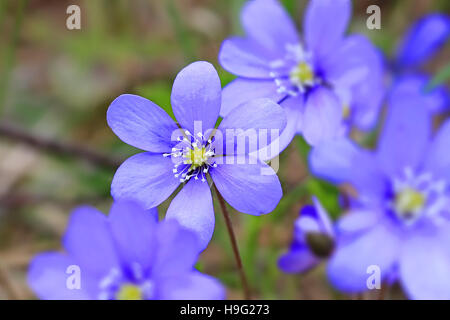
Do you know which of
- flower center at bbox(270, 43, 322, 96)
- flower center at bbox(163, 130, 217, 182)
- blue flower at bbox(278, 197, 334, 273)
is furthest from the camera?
flower center at bbox(270, 43, 322, 96)

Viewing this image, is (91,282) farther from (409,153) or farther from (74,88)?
(74,88)

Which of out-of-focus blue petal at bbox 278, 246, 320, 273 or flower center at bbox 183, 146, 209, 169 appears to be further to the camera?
out-of-focus blue petal at bbox 278, 246, 320, 273

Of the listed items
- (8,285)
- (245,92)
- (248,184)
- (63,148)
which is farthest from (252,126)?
(63,148)

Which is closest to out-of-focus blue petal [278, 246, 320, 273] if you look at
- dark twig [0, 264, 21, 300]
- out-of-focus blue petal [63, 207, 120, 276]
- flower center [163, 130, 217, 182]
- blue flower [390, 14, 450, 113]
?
flower center [163, 130, 217, 182]

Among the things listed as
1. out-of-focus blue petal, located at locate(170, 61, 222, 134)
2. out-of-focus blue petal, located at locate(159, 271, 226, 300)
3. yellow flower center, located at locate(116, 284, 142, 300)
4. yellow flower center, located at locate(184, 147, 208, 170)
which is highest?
out-of-focus blue petal, located at locate(170, 61, 222, 134)

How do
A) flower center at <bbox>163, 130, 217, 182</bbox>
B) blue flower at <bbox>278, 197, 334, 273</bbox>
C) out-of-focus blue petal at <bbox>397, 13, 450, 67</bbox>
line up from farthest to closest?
out-of-focus blue petal at <bbox>397, 13, 450, 67</bbox> → blue flower at <bbox>278, 197, 334, 273</bbox> → flower center at <bbox>163, 130, 217, 182</bbox>

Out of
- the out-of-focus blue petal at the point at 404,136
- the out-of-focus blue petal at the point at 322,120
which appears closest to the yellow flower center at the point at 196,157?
the out-of-focus blue petal at the point at 322,120

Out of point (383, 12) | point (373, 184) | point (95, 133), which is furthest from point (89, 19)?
point (373, 184)

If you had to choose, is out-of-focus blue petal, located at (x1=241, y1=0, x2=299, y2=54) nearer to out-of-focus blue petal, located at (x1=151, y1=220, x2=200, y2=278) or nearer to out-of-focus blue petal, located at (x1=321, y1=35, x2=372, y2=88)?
out-of-focus blue petal, located at (x1=321, y1=35, x2=372, y2=88)
